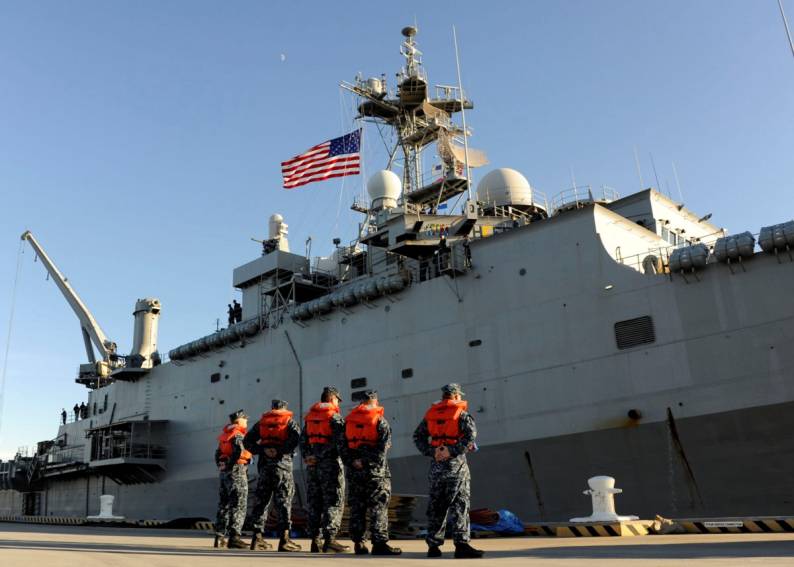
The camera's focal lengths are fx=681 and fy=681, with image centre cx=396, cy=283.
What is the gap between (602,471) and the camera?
13625 mm

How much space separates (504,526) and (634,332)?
17.7ft

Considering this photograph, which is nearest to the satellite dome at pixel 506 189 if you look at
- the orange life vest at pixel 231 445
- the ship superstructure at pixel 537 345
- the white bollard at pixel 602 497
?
the ship superstructure at pixel 537 345

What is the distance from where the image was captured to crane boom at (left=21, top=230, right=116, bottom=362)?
1271 inches

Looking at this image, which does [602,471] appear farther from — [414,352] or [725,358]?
[414,352]

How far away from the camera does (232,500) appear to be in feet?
30.6

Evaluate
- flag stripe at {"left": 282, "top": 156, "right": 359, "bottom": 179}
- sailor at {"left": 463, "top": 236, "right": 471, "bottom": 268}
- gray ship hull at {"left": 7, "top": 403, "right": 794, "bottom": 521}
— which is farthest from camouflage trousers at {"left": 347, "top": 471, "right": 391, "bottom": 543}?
flag stripe at {"left": 282, "top": 156, "right": 359, "bottom": 179}

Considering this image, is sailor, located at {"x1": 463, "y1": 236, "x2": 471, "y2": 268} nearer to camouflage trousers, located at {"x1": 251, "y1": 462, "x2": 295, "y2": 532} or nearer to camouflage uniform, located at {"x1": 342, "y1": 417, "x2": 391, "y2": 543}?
camouflage trousers, located at {"x1": 251, "y1": 462, "x2": 295, "y2": 532}

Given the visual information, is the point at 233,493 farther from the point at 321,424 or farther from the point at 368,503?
the point at 368,503

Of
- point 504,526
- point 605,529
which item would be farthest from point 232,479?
point 605,529

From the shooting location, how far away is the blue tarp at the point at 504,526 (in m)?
10.2

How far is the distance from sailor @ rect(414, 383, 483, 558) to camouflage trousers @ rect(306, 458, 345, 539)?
4.51 ft

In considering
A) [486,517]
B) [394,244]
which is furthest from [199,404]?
[486,517]

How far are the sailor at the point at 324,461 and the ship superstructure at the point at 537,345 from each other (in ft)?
24.3

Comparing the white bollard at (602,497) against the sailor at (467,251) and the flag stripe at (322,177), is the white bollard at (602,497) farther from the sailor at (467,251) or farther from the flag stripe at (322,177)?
the flag stripe at (322,177)
